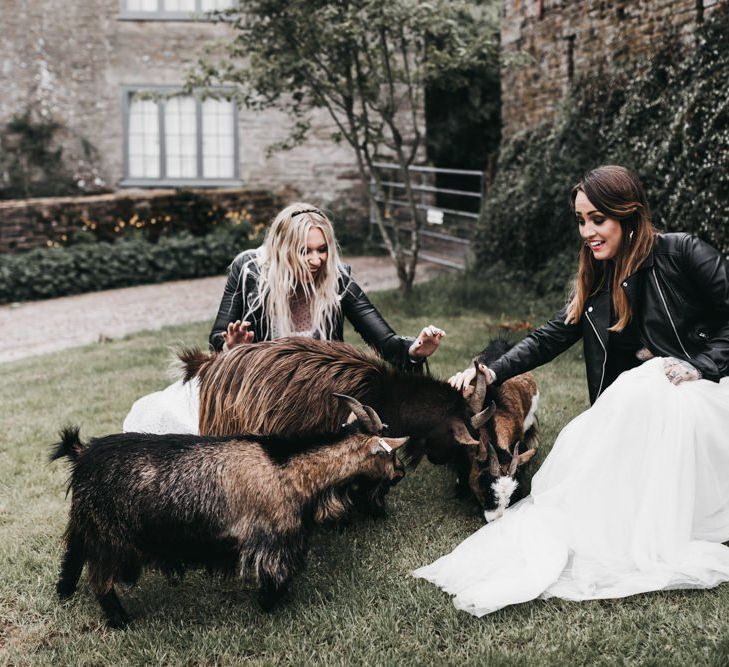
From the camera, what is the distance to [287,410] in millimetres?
4172

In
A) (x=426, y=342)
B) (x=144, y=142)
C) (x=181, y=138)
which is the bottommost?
(x=426, y=342)

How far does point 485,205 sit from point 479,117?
742 centimetres

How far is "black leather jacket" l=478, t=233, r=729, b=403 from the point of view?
4.03 metres

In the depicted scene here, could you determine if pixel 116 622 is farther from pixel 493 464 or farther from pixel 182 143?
pixel 182 143

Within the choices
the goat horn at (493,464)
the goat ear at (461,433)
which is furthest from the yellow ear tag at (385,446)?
the goat horn at (493,464)

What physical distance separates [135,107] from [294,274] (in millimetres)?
13635

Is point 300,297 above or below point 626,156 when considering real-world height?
below

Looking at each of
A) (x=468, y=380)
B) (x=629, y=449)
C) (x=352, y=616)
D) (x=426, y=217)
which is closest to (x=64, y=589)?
(x=352, y=616)

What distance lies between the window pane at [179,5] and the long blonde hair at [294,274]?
13554 millimetres

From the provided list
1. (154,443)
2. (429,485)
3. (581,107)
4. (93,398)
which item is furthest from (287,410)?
(581,107)

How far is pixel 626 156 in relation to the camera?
29.9 ft

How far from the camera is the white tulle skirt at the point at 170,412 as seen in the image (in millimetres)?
4789

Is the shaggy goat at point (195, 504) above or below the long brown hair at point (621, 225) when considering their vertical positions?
below

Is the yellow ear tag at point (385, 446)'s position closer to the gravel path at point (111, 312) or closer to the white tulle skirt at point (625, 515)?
the white tulle skirt at point (625, 515)
